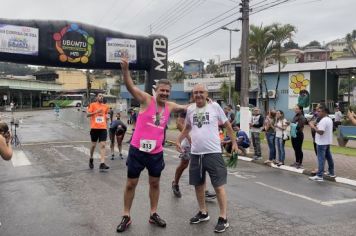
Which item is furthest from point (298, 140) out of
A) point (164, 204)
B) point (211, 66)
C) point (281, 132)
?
point (211, 66)

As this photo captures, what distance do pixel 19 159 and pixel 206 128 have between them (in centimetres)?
865

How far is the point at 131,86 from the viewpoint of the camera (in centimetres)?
A: 545

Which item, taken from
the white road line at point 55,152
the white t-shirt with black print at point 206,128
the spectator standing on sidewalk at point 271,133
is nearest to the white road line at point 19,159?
the white road line at point 55,152

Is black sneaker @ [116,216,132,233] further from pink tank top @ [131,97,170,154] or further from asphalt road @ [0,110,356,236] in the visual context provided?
pink tank top @ [131,97,170,154]

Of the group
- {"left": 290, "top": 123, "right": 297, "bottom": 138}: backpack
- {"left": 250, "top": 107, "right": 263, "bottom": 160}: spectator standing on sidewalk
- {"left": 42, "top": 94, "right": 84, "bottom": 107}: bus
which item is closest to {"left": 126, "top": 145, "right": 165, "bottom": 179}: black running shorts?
{"left": 290, "top": 123, "right": 297, "bottom": 138}: backpack

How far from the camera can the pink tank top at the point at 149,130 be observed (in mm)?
5602

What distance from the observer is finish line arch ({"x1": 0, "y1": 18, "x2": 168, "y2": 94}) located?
46.4ft

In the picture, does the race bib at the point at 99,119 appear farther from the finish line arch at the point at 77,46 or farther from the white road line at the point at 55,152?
the finish line arch at the point at 77,46

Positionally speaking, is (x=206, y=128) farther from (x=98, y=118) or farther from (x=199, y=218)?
(x=98, y=118)

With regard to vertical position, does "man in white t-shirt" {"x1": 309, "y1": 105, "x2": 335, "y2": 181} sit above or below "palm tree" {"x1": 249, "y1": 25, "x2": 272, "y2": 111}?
below

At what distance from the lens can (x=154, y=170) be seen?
5.74 metres

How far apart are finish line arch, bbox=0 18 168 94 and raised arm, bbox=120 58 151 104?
31.9 ft

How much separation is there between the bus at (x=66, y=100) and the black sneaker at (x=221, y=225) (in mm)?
76624

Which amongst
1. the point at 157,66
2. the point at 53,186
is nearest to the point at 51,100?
the point at 157,66
